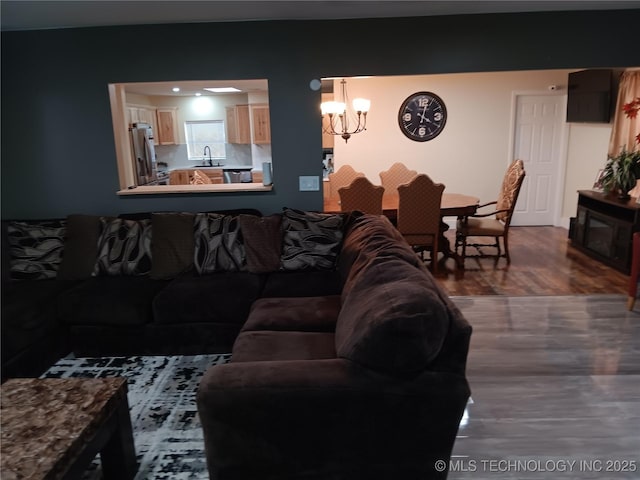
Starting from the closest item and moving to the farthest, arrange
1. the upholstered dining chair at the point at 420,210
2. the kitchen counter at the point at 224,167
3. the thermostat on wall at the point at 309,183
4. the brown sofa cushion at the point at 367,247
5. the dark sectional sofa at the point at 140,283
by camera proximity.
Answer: the brown sofa cushion at the point at 367,247, the dark sectional sofa at the point at 140,283, the thermostat on wall at the point at 309,183, the upholstered dining chair at the point at 420,210, the kitchen counter at the point at 224,167

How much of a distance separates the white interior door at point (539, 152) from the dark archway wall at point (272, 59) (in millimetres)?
3398

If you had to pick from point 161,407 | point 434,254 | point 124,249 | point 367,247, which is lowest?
point 161,407

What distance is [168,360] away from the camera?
3.14 meters

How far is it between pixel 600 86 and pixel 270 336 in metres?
5.75

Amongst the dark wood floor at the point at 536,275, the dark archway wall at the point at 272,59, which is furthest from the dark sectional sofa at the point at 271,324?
the dark wood floor at the point at 536,275

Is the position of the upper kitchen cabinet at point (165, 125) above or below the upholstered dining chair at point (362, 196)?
above

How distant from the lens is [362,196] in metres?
4.64

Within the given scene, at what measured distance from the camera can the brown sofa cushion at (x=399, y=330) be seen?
5.28ft

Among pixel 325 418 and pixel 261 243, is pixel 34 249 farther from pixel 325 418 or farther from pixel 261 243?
pixel 325 418

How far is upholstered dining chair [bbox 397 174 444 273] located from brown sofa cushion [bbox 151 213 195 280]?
87.1 inches

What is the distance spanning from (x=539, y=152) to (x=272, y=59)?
5.03 metres

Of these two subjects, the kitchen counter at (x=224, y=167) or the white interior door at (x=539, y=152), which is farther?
the kitchen counter at (x=224, y=167)

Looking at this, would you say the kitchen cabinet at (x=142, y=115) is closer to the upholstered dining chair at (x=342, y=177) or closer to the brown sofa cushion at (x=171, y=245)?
the upholstered dining chair at (x=342, y=177)

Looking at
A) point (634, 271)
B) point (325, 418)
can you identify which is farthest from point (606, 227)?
point (325, 418)
